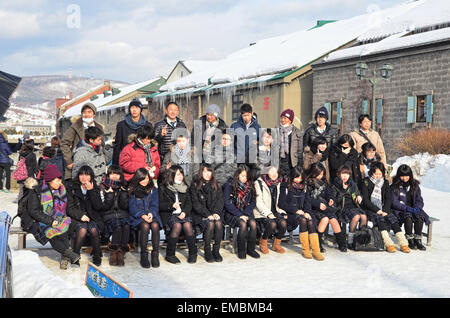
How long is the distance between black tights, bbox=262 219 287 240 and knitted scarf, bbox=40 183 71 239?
254 cm

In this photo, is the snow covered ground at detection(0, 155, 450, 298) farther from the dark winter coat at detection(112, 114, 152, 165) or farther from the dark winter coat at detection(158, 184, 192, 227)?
the dark winter coat at detection(112, 114, 152, 165)

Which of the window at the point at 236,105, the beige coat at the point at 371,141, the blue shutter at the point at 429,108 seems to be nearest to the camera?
the beige coat at the point at 371,141

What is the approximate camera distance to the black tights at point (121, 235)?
6195 millimetres

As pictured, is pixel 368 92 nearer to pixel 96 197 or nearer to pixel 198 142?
pixel 198 142

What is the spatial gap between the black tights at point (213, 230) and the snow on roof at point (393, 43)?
44.7ft

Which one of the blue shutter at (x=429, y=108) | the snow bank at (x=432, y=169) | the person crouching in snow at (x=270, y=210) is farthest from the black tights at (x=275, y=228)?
the blue shutter at (x=429, y=108)

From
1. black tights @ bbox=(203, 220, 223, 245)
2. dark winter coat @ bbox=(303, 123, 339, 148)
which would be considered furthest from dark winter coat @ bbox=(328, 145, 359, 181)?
black tights @ bbox=(203, 220, 223, 245)

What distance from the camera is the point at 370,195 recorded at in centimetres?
739

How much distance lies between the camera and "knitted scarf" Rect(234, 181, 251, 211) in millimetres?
6855

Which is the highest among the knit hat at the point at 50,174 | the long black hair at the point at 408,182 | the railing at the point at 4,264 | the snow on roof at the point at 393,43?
the snow on roof at the point at 393,43

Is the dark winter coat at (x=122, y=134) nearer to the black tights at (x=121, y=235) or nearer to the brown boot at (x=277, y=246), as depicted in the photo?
the black tights at (x=121, y=235)

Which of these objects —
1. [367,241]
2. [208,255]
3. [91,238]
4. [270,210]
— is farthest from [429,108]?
[91,238]

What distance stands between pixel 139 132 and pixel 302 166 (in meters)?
2.56
